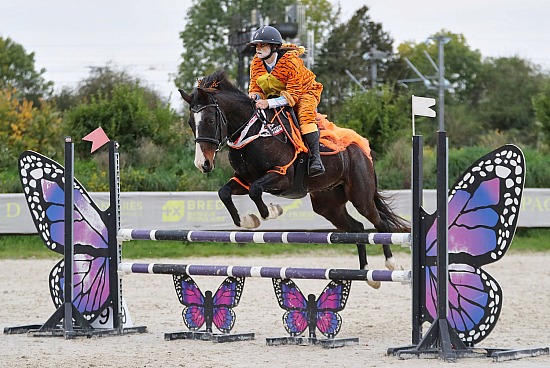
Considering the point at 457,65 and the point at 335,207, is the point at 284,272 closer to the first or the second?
the point at 335,207

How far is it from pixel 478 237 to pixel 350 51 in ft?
127

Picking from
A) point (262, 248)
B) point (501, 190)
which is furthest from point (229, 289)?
point (262, 248)

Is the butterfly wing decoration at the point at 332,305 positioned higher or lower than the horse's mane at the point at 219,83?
lower

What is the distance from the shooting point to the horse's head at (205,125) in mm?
6477

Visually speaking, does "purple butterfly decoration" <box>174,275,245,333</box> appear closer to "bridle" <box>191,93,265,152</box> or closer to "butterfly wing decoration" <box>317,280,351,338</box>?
"butterfly wing decoration" <box>317,280,351,338</box>

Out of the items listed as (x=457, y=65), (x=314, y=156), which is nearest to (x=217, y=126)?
(x=314, y=156)

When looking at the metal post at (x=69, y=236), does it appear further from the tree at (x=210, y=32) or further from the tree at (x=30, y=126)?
the tree at (x=210, y=32)

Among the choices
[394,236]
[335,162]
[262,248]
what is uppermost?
[335,162]

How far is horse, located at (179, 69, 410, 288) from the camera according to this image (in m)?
6.58

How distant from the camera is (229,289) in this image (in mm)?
7004

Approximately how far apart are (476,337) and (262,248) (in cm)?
996

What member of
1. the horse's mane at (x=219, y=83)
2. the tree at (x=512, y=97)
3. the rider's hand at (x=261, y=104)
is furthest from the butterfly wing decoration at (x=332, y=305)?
the tree at (x=512, y=97)

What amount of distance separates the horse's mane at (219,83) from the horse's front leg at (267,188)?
29.9 inches

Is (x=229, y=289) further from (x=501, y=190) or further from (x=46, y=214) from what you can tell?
(x=501, y=190)
